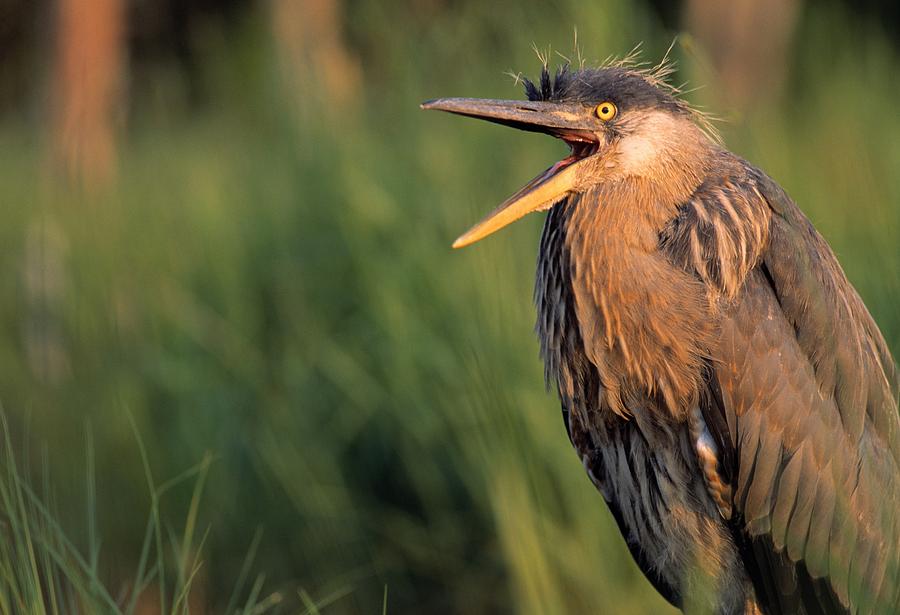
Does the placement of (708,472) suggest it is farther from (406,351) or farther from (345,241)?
(345,241)

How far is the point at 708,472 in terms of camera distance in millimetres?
3098

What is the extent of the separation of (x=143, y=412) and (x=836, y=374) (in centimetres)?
317

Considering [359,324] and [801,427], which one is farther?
[359,324]

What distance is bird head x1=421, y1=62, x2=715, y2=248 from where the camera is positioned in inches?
123

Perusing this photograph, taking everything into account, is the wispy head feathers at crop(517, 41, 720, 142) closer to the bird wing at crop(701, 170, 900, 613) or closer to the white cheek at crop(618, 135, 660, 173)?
the white cheek at crop(618, 135, 660, 173)

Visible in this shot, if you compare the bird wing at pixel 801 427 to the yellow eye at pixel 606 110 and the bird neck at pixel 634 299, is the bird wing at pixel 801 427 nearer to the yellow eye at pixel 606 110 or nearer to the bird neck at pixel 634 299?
the bird neck at pixel 634 299

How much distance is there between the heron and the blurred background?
0.28 meters

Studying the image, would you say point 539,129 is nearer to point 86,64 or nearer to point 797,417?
point 797,417

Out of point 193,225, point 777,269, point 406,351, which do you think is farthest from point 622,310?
point 193,225

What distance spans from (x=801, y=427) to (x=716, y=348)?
1.05 feet

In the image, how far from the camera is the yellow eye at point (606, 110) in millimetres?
3148

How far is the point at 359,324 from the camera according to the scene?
5.16 m

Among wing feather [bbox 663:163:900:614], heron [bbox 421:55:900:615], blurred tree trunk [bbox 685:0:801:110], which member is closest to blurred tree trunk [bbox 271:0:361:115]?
blurred tree trunk [bbox 685:0:801:110]

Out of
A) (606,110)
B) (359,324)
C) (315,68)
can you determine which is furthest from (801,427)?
(315,68)
